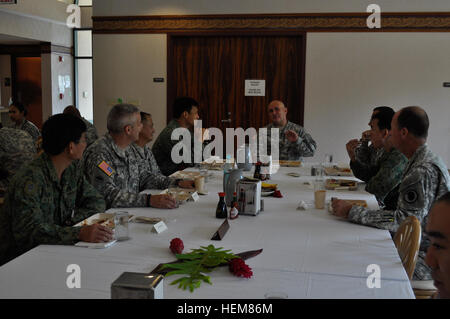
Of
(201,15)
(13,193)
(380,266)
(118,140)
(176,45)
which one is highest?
(201,15)

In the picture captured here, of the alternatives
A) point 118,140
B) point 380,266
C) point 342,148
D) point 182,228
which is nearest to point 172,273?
point 182,228

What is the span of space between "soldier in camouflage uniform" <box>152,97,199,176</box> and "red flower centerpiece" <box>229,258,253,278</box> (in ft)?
10.2

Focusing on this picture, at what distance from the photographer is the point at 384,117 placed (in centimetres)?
368

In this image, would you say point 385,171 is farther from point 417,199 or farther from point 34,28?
point 34,28

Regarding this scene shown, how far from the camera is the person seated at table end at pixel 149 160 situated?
3369 mm

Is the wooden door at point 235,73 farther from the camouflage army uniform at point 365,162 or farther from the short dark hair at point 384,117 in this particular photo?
the short dark hair at point 384,117

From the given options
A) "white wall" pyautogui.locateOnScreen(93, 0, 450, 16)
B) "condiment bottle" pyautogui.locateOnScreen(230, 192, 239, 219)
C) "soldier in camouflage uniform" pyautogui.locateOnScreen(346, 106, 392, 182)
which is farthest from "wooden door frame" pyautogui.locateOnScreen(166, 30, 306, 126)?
"condiment bottle" pyautogui.locateOnScreen(230, 192, 239, 219)

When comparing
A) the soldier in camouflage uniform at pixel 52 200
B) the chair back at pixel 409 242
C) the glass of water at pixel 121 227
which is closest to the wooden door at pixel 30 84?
the soldier in camouflage uniform at pixel 52 200

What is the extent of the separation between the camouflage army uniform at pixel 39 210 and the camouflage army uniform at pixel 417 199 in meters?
1.48

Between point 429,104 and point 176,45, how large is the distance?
3962 mm

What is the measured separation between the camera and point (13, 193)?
7.03 feet

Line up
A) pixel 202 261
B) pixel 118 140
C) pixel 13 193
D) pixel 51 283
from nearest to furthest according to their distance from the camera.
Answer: pixel 51 283, pixel 202 261, pixel 13 193, pixel 118 140

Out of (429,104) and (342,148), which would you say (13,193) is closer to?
(342,148)

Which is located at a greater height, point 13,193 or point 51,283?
point 13,193
